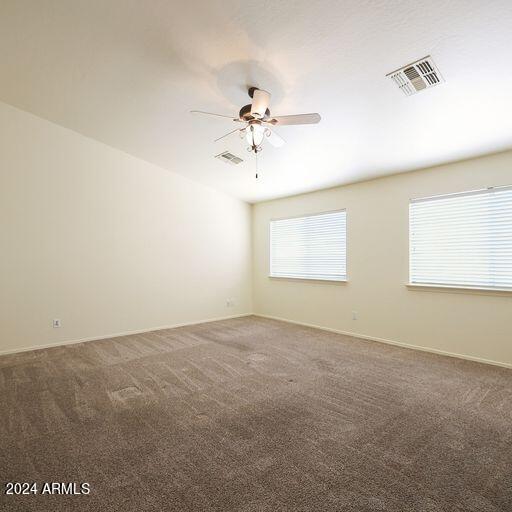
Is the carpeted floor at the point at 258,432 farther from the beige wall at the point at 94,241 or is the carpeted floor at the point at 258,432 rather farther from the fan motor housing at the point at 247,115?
the fan motor housing at the point at 247,115

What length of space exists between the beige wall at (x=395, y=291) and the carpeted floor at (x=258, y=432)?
0.40 meters

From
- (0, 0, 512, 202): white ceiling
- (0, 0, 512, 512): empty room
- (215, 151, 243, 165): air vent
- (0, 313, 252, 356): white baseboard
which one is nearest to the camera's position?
(0, 0, 512, 512): empty room

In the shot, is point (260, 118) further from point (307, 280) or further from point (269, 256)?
point (269, 256)

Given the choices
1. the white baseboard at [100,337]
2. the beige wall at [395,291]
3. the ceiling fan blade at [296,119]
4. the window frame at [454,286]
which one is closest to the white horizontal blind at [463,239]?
the window frame at [454,286]

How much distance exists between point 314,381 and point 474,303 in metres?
2.32

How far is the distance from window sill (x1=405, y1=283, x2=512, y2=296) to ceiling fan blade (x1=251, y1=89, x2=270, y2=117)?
127 inches

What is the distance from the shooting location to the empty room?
6.42 feet

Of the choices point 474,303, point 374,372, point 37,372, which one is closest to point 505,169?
point 474,303

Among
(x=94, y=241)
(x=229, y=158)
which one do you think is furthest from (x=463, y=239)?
(x=94, y=241)

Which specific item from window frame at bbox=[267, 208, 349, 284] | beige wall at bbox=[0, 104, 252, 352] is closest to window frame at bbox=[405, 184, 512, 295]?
window frame at bbox=[267, 208, 349, 284]

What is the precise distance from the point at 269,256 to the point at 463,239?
364 cm

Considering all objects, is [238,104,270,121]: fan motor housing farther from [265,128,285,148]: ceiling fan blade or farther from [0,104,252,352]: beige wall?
[0,104,252,352]: beige wall

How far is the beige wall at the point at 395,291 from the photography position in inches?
148

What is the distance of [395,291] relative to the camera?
4.60 meters
